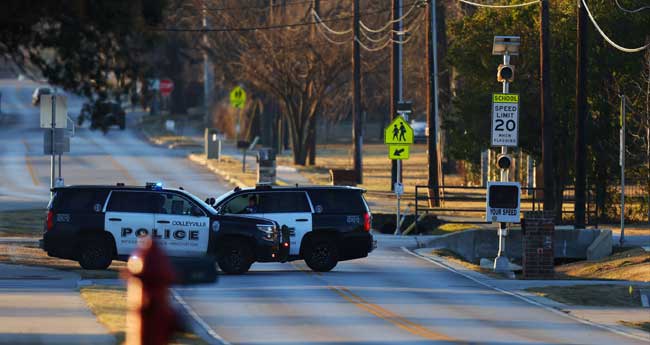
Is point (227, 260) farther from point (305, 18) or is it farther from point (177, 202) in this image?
point (305, 18)

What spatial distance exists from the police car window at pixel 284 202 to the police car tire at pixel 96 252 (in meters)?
3.33

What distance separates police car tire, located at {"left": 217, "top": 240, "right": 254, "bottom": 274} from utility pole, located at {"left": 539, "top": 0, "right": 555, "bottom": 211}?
13602mm

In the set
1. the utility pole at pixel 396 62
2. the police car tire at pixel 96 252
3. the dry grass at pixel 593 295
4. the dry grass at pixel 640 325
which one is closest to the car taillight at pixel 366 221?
the dry grass at pixel 593 295

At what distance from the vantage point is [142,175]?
54406mm

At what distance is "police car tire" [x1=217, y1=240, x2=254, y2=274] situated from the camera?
25.1 m

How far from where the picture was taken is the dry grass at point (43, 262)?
2469 cm

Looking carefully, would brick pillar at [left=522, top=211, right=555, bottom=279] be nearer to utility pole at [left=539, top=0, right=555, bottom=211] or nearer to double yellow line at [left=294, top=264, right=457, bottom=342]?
double yellow line at [left=294, top=264, right=457, bottom=342]

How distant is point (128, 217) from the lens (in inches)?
988

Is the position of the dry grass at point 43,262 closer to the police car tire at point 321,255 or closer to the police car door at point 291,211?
the police car door at point 291,211

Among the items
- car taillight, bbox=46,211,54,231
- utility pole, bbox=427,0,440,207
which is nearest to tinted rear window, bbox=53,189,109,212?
car taillight, bbox=46,211,54,231

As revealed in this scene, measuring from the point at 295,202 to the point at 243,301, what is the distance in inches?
231

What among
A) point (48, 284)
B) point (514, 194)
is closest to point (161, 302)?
point (48, 284)

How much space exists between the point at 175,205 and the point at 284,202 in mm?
2499

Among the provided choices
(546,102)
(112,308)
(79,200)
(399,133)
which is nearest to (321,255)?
(79,200)
